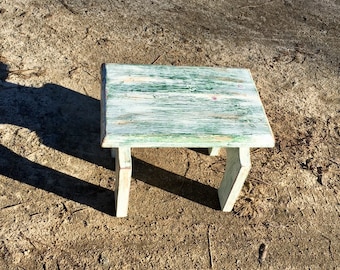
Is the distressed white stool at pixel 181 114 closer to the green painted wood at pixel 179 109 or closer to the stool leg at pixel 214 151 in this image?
the green painted wood at pixel 179 109

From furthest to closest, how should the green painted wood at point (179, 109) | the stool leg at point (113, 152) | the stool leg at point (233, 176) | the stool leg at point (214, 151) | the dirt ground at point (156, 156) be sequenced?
the stool leg at point (214, 151)
the stool leg at point (113, 152)
the dirt ground at point (156, 156)
the stool leg at point (233, 176)
the green painted wood at point (179, 109)

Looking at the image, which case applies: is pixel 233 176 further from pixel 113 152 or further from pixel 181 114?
pixel 113 152

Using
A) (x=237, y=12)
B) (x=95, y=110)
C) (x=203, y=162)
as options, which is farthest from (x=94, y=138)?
(x=237, y=12)

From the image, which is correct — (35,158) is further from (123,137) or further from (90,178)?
(123,137)

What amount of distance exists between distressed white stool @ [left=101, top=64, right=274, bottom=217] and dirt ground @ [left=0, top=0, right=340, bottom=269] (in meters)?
0.24

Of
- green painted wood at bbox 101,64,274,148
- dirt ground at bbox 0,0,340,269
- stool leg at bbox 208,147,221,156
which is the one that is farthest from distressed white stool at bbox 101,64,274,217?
stool leg at bbox 208,147,221,156

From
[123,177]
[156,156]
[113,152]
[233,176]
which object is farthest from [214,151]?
[123,177]

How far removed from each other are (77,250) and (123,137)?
77 cm

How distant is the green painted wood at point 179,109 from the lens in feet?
8.10

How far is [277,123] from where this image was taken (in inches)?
143

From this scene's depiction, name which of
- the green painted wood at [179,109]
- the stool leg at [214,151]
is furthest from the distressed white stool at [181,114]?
the stool leg at [214,151]

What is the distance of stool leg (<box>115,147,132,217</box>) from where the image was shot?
8.26 ft

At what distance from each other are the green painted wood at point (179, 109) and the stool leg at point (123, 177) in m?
0.10

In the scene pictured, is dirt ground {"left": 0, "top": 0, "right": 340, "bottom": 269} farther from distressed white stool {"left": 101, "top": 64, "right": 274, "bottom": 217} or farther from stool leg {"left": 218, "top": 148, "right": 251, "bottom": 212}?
distressed white stool {"left": 101, "top": 64, "right": 274, "bottom": 217}
